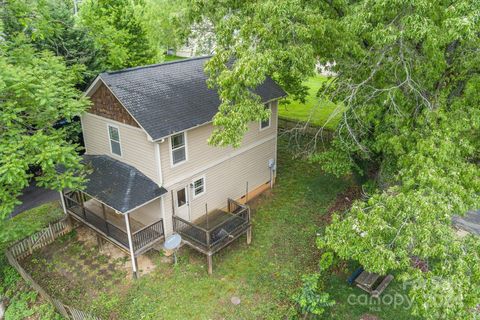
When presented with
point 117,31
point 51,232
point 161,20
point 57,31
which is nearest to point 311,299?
point 51,232

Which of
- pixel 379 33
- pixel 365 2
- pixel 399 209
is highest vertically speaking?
pixel 365 2

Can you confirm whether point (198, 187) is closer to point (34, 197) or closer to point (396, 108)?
point (396, 108)

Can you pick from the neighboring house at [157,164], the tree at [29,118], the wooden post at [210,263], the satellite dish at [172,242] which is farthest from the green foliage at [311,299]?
the tree at [29,118]

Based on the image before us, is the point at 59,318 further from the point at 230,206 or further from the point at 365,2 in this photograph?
the point at 365,2

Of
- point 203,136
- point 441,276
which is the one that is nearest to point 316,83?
point 203,136

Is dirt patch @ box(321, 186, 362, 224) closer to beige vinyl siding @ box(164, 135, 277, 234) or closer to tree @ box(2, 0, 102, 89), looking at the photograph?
beige vinyl siding @ box(164, 135, 277, 234)
